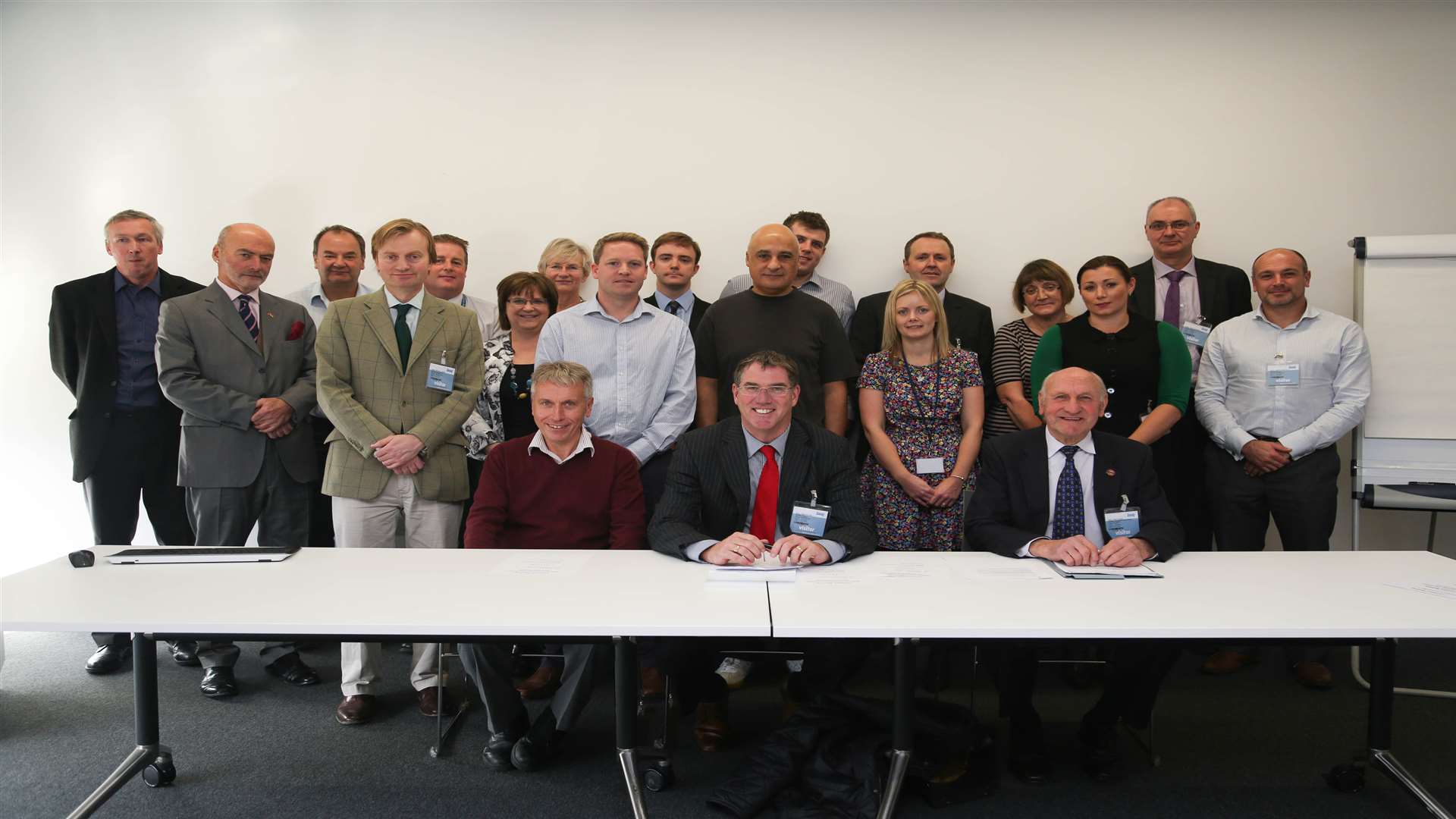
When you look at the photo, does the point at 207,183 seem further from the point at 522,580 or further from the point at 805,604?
the point at 805,604

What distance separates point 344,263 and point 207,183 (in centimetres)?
142

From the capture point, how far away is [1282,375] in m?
3.69

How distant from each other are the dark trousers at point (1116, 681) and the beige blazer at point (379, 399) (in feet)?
6.40

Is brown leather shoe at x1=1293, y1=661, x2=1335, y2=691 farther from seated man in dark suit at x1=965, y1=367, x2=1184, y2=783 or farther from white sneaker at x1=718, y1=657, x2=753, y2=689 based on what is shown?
white sneaker at x1=718, y1=657, x2=753, y2=689

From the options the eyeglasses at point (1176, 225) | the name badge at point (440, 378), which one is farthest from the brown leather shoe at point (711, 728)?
the eyeglasses at point (1176, 225)

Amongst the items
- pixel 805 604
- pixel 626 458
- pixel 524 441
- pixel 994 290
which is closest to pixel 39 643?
pixel 524 441

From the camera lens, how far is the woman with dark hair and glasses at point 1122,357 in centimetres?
359

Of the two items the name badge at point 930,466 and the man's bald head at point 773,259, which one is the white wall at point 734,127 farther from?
the name badge at point 930,466

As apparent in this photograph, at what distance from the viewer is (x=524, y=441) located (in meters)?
2.95

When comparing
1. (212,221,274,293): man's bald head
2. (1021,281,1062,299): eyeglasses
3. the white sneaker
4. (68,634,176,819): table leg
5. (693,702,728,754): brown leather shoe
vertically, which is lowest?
the white sneaker

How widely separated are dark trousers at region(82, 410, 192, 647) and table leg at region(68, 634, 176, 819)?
1293 millimetres

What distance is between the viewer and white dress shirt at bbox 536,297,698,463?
3.36 m

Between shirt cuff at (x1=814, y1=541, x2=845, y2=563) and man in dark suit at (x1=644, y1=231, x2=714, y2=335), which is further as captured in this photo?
man in dark suit at (x1=644, y1=231, x2=714, y2=335)

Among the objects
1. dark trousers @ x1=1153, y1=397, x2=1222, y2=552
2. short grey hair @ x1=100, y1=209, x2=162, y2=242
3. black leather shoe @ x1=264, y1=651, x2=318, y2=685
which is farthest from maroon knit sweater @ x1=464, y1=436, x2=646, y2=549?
dark trousers @ x1=1153, y1=397, x2=1222, y2=552
